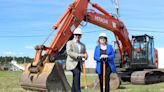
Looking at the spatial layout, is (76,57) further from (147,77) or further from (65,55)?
(147,77)

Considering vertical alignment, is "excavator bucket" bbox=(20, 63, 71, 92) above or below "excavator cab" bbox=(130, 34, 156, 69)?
below

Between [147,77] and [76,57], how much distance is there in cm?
1381

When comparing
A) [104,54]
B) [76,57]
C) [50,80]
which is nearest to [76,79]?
[76,57]

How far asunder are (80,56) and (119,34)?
12.8 metres

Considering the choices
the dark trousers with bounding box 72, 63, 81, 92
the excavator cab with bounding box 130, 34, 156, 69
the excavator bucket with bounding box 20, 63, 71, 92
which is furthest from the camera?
the excavator cab with bounding box 130, 34, 156, 69

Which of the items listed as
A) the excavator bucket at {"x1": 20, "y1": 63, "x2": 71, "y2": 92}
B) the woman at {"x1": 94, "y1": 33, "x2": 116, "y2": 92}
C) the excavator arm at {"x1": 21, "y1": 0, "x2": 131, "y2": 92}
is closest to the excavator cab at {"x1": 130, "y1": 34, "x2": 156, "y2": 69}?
the excavator arm at {"x1": 21, "y1": 0, "x2": 131, "y2": 92}

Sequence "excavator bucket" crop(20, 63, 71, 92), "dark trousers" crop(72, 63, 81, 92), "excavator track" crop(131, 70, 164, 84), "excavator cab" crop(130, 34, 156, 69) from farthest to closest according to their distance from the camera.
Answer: "excavator cab" crop(130, 34, 156, 69) → "excavator track" crop(131, 70, 164, 84) → "excavator bucket" crop(20, 63, 71, 92) → "dark trousers" crop(72, 63, 81, 92)

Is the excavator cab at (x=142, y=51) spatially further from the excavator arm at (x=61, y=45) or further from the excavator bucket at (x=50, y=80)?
the excavator bucket at (x=50, y=80)

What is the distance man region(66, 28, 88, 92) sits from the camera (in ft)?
37.1

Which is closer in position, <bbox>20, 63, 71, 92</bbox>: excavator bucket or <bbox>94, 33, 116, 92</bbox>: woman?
<bbox>94, 33, 116, 92</bbox>: woman

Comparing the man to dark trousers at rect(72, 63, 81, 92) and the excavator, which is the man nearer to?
dark trousers at rect(72, 63, 81, 92)

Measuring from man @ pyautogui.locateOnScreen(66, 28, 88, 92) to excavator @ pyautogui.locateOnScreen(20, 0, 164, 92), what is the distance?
2.97 m

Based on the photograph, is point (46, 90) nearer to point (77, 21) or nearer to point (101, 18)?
point (77, 21)

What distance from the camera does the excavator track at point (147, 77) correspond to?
77.8 ft
